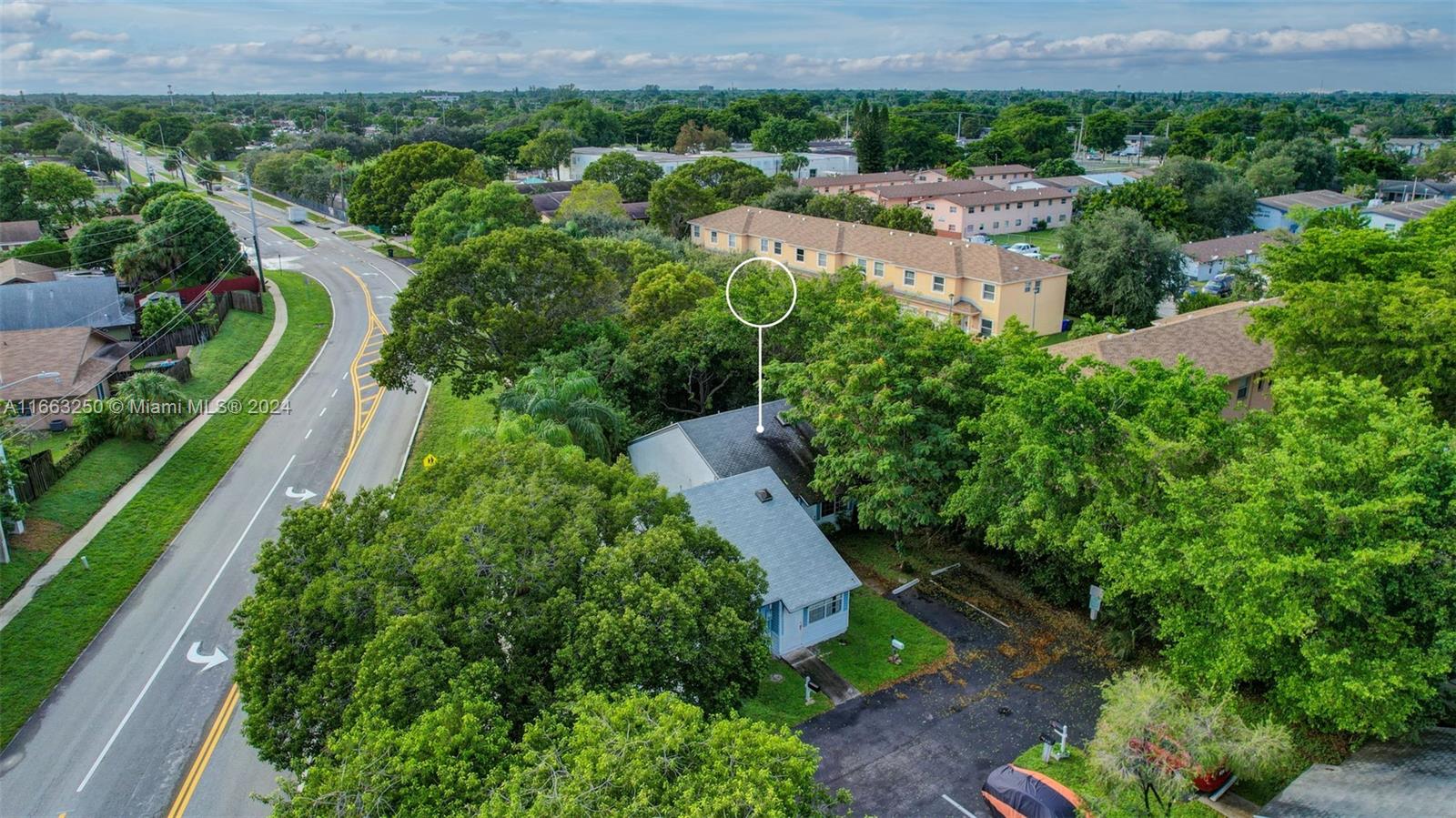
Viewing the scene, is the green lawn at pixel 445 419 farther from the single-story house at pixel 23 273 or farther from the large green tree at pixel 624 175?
the large green tree at pixel 624 175

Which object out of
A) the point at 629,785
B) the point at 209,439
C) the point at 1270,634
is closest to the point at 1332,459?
the point at 1270,634

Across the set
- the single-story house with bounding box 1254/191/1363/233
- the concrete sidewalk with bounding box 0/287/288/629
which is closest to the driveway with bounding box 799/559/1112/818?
the concrete sidewalk with bounding box 0/287/288/629

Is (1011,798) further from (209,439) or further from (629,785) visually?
(209,439)

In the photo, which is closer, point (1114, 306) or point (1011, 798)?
point (1011, 798)

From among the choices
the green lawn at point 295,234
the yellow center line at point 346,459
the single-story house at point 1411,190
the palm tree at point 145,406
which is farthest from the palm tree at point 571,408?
the single-story house at point 1411,190

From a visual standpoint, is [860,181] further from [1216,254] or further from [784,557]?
[784,557]

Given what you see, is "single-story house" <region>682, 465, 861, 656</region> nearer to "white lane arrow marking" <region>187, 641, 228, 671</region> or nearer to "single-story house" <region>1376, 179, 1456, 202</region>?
"white lane arrow marking" <region>187, 641, 228, 671</region>

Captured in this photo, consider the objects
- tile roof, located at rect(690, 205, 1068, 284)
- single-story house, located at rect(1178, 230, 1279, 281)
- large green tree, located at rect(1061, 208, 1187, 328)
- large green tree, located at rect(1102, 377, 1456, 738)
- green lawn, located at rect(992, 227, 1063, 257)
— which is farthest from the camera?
green lawn, located at rect(992, 227, 1063, 257)
